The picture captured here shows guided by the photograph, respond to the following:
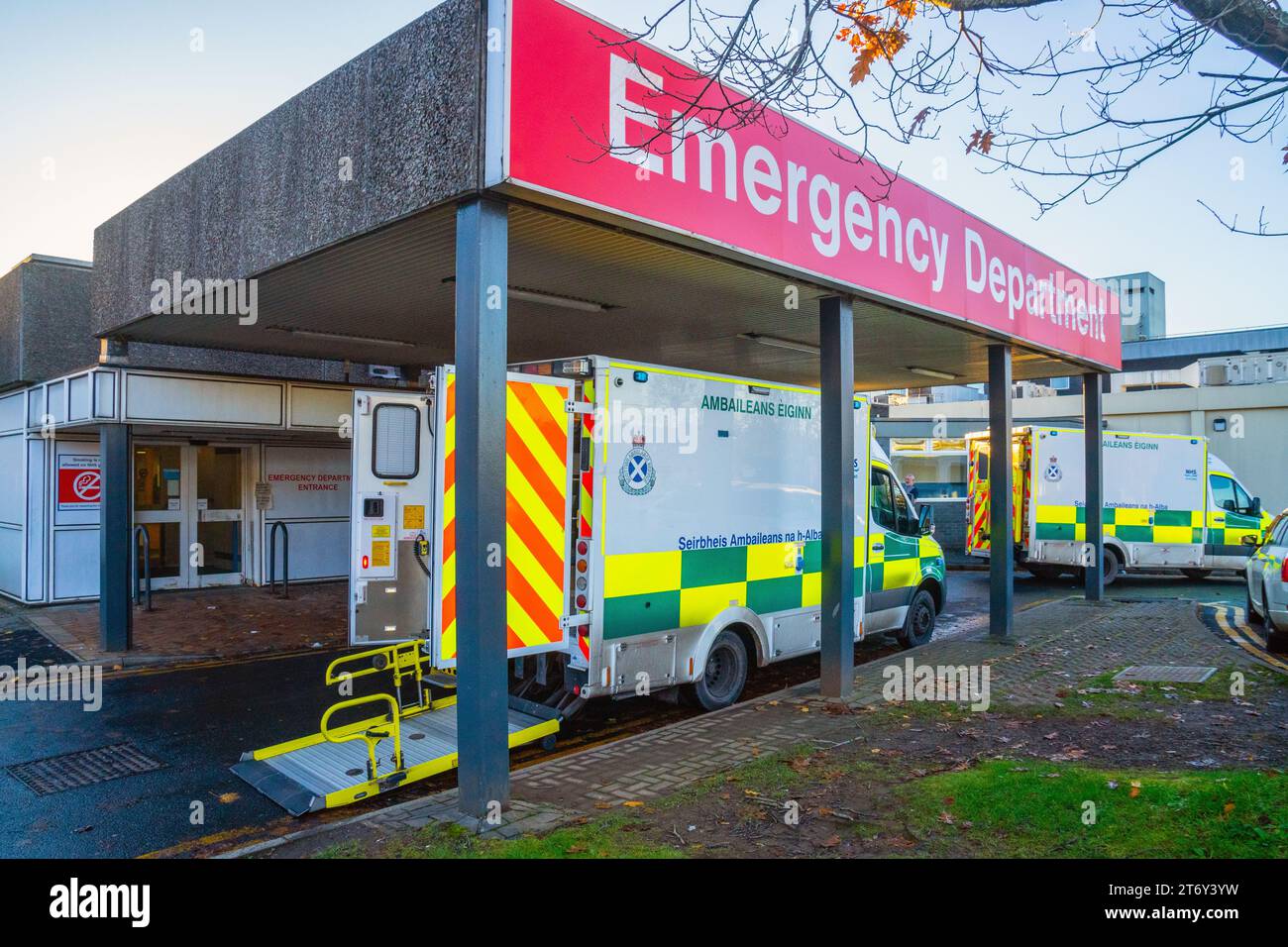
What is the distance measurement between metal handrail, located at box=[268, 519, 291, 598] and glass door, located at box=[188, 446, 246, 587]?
0.46m

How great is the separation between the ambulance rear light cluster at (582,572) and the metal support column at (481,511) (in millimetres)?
1525

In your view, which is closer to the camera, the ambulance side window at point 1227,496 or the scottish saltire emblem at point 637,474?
the scottish saltire emblem at point 637,474

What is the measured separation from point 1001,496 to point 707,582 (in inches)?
190

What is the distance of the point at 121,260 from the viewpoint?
9094 millimetres

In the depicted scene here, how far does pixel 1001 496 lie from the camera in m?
10.3

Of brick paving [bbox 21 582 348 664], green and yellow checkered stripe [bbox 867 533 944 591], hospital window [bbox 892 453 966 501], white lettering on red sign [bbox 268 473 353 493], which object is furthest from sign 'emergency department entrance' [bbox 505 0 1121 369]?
hospital window [bbox 892 453 966 501]

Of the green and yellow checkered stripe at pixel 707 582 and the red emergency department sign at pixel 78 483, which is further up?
the red emergency department sign at pixel 78 483

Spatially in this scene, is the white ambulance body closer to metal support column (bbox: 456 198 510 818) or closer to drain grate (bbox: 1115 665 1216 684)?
metal support column (bbox: 456 198 510 818)

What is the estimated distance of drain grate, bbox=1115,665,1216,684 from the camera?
8.05 m

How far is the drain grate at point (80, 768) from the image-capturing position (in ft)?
18.7

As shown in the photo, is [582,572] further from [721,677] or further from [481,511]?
[721,677]

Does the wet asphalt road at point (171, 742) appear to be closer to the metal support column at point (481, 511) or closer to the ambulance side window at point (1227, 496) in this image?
the metal support column at point (481, 511)

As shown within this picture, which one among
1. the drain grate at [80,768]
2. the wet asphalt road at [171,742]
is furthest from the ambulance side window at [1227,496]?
the drain grate at [80,768]
